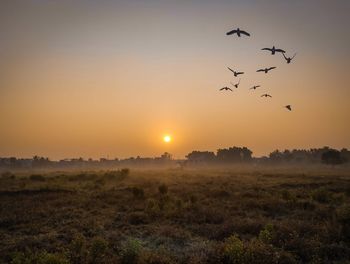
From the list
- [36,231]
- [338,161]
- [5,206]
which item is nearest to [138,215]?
[36,231]

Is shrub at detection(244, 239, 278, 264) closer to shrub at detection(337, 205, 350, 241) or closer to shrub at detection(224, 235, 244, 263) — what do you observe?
shrub at detection(224, 235, 244, 263)

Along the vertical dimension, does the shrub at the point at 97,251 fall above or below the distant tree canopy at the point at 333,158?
below

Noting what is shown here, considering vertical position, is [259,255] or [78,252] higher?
[259,255]

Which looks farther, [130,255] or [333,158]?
[333,158]

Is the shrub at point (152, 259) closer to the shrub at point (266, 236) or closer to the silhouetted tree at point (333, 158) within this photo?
the shrub at point (266, 236)

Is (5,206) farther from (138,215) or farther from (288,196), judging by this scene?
(288,196)

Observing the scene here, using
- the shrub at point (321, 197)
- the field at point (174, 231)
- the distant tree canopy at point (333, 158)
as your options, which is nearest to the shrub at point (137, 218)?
the field at point (174, 231)

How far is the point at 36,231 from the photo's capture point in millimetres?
19656

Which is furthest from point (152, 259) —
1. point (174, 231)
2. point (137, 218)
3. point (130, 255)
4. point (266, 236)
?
point (137, 218)

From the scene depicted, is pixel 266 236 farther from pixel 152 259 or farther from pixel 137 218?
pixel 137 218

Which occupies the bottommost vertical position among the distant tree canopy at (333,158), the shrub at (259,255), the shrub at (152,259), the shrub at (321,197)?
the shrub at (152,259)

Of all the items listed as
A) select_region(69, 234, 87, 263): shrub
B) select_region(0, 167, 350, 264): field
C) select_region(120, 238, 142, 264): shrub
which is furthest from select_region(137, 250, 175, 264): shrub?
select_region(69, 234, 87, 263): shrub

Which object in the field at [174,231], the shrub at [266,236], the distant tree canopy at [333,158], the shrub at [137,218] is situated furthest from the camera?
the distant tree canopy at [333,158]

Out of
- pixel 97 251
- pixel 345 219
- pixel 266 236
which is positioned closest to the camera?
pixel 97 251
